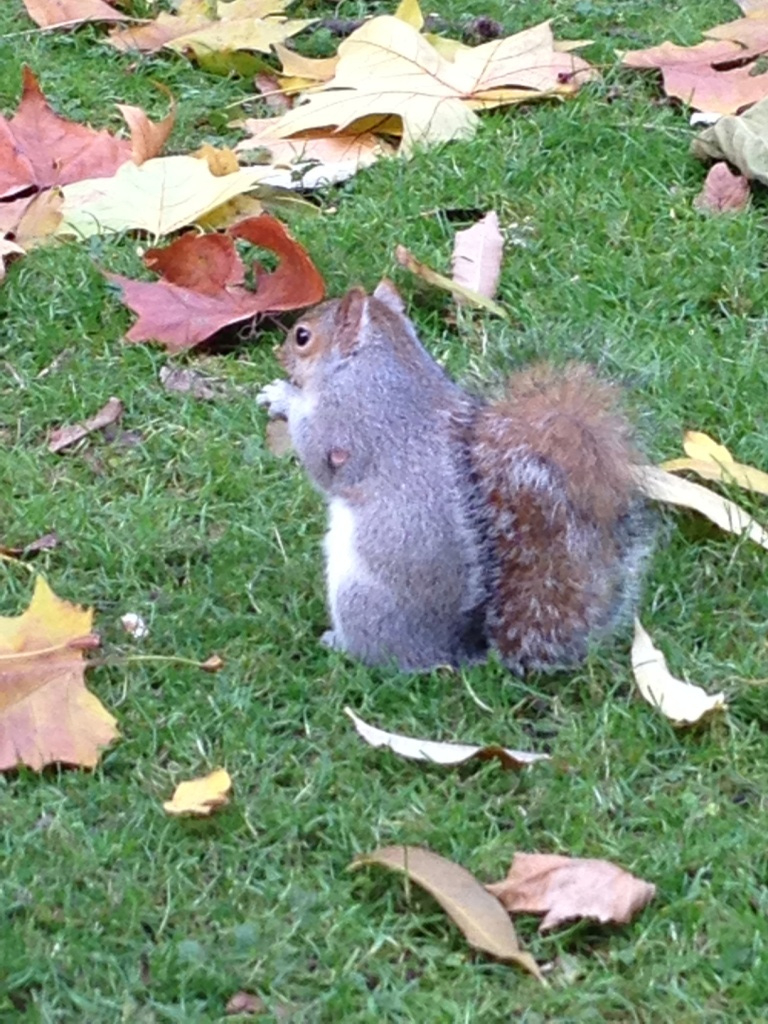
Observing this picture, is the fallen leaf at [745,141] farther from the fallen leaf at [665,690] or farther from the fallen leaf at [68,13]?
the fallen leaf at [68,13]

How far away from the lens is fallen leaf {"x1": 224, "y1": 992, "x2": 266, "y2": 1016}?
1.80 m

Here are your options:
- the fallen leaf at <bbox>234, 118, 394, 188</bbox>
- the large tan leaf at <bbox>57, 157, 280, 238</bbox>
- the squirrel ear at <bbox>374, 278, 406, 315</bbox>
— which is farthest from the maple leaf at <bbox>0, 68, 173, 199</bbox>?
the squirrel ear at <bbox>374, 278, 406, 315</bbox>

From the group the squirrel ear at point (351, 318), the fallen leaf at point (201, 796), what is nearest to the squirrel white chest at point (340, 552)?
the squirrel ear at point (351, 318)

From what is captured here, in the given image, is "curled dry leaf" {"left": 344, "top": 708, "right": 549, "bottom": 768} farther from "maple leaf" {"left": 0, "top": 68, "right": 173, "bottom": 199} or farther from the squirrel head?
"maple leaf" {"left": 0, "top": 68, "right": 173, "bottom": 199}

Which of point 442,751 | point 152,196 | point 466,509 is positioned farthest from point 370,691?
point 152,196

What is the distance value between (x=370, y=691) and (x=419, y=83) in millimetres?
1610

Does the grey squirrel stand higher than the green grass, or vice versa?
the grey squirrel

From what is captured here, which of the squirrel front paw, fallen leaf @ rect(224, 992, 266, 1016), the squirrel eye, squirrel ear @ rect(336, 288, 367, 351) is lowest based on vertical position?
fallen leaf @ rect(224, 992, 266, 1016)

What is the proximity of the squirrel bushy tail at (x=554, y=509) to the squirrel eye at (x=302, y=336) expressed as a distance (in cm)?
32

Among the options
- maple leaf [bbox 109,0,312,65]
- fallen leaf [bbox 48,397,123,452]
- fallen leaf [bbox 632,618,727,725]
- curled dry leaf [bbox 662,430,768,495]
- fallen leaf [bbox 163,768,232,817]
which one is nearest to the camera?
fallen leaf [bbox 163,768,232,817]

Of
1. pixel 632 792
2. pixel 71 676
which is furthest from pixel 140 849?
pixel 632 792

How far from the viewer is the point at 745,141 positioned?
325 centimetres

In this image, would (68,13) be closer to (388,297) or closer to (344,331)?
(388,297)

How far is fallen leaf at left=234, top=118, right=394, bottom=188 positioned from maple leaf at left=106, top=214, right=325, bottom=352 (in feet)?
1.32
